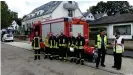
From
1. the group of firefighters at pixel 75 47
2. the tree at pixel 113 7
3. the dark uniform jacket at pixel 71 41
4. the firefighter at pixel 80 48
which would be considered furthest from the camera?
the tree at pixel 113 7

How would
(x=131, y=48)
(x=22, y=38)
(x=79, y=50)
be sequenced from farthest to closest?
(x=22, y=38) < (x=131, y=48) < (x=79, y=50)

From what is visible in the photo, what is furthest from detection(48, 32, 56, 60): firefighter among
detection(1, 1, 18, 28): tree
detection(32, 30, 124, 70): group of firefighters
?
detection(1, 1, 18, 28): tree

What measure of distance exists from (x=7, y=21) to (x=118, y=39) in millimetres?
48428

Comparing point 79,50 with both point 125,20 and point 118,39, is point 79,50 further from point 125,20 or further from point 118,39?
point 125,20

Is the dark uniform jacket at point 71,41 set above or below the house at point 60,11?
below

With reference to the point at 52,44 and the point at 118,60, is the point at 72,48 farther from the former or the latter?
the point at 118,60

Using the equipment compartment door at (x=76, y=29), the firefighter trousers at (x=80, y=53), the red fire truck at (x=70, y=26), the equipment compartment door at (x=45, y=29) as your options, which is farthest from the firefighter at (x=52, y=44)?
the equipment compartment door at (x=45, y=29)

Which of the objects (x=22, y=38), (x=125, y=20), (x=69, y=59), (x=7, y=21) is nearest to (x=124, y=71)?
(x=69, y=59)

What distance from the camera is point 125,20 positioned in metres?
31.8

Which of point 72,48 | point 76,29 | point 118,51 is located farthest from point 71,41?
point 118,51

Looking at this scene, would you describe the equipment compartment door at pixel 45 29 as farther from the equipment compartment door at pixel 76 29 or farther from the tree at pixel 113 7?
the tree at pixel 113 7

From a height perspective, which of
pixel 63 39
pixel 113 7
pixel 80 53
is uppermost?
pixel 113 7

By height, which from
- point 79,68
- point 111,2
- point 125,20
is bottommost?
point 79,68

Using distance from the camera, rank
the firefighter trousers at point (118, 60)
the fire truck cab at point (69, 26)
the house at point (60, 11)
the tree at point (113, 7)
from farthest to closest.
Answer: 1. the tree at point (113, 7)
2. the house at point (60, 11)
3. the fire truck cab at point (69, 26)
4. the firefighter trousers at point (118, 60)
